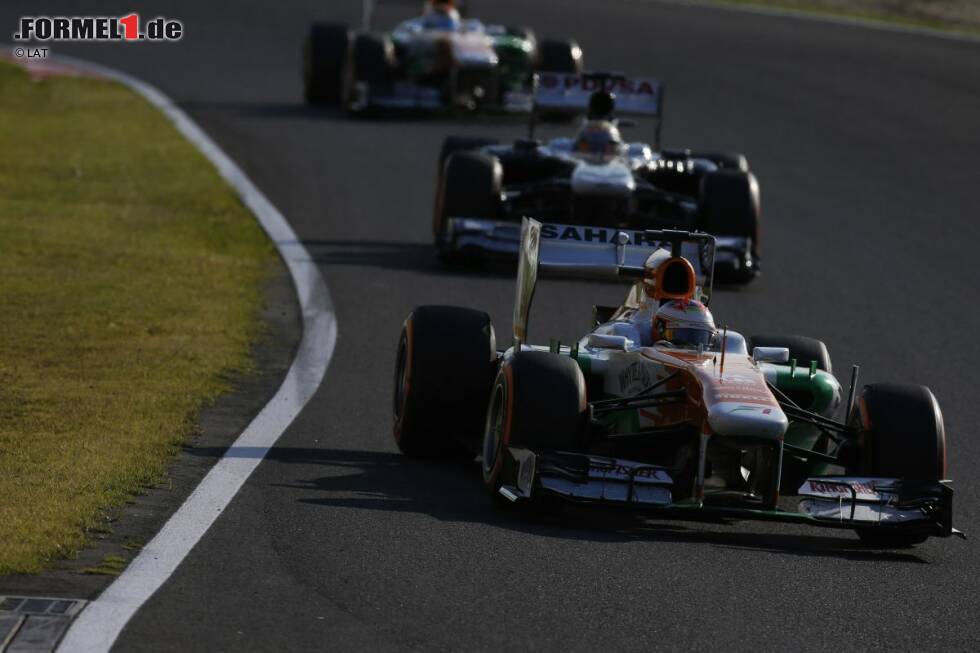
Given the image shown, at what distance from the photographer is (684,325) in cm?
984

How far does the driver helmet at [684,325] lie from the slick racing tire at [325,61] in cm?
1740

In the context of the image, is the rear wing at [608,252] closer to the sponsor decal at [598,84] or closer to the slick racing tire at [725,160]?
the slick racing tire at [725,160]

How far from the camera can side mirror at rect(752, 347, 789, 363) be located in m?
9.96

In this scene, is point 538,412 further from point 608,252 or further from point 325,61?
point 325,61

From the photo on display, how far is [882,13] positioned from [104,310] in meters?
26.5

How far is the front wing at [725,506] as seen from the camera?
8.55 metres

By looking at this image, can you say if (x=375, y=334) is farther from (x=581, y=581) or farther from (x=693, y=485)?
(x=581, y=581)

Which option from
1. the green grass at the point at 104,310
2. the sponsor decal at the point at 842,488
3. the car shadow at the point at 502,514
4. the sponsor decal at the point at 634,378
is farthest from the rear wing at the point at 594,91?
the sponsor decal at the point at 842,488

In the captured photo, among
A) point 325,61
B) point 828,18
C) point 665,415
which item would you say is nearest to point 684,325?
point 665,415

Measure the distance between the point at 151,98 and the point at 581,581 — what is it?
21.3 meters

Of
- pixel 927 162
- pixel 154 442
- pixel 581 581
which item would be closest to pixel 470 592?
pixel 581 581

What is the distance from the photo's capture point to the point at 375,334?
13703 millimetres

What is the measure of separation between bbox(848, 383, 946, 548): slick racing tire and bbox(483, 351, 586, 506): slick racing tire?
1.34 metres

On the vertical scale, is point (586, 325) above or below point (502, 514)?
below
